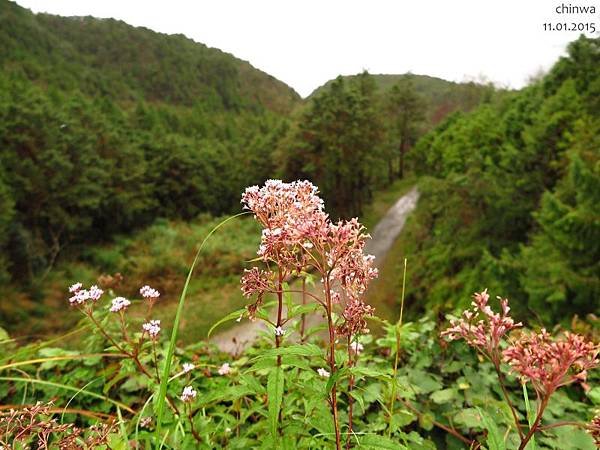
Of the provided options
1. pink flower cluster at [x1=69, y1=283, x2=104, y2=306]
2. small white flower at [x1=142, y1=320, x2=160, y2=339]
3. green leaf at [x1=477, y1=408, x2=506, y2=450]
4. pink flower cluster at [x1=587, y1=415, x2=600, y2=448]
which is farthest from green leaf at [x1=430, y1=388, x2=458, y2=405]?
pink flower cluster at [x1=69, y1=283, x2=104, y2=306]

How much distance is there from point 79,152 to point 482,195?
2652 cm

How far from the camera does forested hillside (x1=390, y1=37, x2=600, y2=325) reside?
8.44 metres

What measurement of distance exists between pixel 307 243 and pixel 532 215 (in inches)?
519

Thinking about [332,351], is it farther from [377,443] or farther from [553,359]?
[553,359]

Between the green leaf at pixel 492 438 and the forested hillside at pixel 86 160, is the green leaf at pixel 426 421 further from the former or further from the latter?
the forested hillside at pixel 86 160

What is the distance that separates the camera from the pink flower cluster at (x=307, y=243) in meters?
1.41

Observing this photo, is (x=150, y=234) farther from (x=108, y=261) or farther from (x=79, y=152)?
(x=79, y=152)

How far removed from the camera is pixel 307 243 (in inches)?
57.4

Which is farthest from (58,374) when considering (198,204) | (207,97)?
(207,97)

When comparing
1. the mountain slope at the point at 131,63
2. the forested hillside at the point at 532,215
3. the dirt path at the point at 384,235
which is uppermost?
the mountain slope at the point at 131,63

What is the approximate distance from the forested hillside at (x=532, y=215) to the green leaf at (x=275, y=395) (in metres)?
5.00

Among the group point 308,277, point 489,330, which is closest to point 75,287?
point 308,277

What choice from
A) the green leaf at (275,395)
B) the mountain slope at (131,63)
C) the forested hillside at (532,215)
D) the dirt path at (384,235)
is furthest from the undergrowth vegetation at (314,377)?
the mountain slope at (131,63)

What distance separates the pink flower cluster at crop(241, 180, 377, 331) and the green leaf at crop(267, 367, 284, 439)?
268 millimetres
